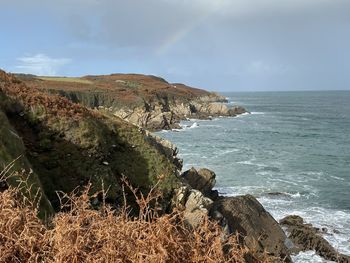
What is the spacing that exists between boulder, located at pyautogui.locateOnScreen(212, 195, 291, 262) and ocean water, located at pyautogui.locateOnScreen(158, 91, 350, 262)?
7.13 ft

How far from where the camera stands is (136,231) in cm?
542

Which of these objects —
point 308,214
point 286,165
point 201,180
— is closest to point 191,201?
point 201,180

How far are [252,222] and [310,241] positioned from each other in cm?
539

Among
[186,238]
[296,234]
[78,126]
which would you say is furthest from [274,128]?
[186,238]

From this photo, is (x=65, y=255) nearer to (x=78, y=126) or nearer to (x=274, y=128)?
(x=78, y=126)

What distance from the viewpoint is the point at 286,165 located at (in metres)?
45.6

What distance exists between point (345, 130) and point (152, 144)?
211ft

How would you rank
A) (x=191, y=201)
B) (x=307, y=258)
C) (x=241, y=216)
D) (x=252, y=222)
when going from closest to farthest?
(x=191, y=201)
(x=241, y=216)
(x=252, y=222)
(x=307, y=258)

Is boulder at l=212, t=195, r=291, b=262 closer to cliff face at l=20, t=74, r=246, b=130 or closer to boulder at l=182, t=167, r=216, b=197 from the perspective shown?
boulder at l=182, t=167, r=216, b=197

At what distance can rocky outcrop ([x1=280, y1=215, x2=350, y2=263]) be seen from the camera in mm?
21109

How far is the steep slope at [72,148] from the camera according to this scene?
1557 centimetres

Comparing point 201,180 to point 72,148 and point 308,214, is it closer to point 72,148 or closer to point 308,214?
point 72,148

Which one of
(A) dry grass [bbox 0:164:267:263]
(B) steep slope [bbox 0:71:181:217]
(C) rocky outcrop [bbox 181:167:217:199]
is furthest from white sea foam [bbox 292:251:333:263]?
(A) dry grass [bbox 0:164:267:263]

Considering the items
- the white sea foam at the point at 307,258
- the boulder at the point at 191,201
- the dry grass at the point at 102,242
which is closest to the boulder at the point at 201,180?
the boulder at the point at 191,201
